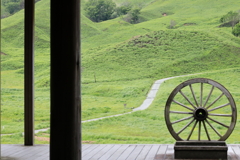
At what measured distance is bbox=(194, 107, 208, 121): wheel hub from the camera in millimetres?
5098

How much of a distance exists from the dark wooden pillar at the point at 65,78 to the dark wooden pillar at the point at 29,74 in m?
3.15

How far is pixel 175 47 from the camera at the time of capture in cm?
1081

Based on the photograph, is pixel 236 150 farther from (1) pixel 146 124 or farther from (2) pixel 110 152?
(1) pixel 146 124

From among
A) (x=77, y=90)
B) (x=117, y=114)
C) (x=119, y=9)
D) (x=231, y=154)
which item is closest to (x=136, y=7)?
(x=119, y=9)

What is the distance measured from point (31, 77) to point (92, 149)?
49.1 inches

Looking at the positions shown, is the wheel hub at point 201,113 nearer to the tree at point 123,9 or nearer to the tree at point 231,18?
the tree at point 231,18

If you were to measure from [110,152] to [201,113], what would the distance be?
116cm

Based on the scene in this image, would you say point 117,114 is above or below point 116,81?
below

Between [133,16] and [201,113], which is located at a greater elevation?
[133,16]

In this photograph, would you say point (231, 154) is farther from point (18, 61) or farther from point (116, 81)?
point (18, 61)

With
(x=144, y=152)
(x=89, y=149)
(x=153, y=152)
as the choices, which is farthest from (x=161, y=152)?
(x=89, y=149)

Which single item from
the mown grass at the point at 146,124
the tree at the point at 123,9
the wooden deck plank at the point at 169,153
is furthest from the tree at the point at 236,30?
the wooden deck plank at the point at 169,153

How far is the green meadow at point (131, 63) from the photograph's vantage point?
1019 cm

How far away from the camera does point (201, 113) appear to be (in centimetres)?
514
